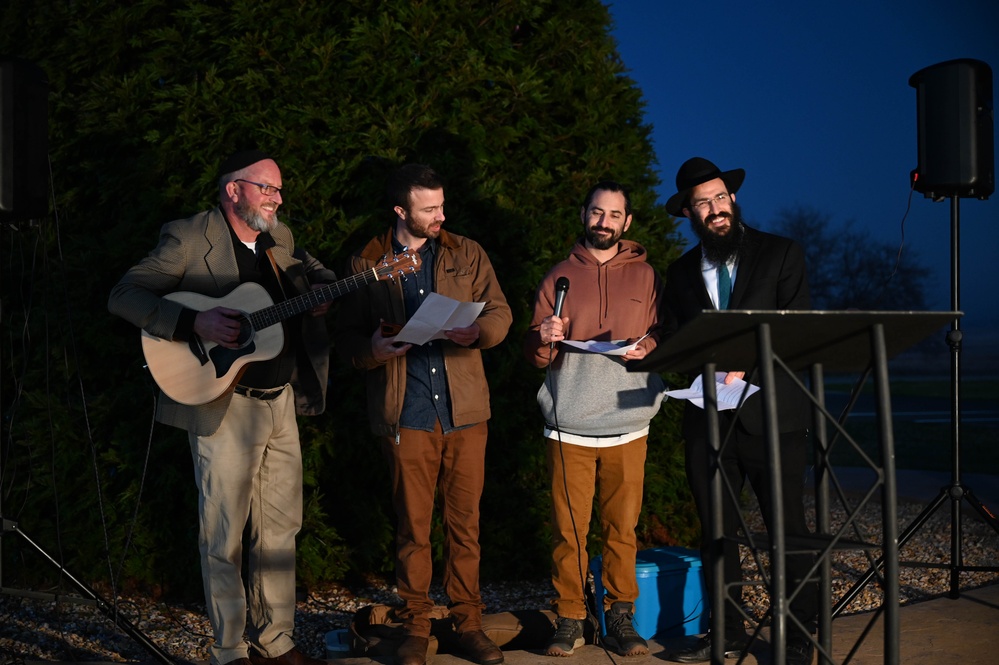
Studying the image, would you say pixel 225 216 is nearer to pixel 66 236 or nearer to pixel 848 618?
pixel 66 236

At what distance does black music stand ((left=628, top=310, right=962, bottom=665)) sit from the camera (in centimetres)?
301

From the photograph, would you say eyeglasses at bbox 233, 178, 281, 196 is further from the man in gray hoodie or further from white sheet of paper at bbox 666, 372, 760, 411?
white sheet of paper at bbox 666, 372, 760, 411

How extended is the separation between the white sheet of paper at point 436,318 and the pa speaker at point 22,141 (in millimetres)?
1870

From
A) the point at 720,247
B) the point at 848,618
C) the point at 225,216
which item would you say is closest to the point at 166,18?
the point at 225,216

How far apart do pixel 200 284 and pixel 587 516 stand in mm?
2078

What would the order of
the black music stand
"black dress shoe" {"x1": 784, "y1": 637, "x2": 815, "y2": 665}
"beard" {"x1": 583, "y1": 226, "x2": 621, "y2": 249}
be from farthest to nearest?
"beard" {"x1": 583, "y1": 226, "x2": 621, "y2": 249}
"black dress shoe" {"x1": 784, "y1": 637, "x2": 815, "y2": 665}
the black music stand

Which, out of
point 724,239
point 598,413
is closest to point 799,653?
point 598,413

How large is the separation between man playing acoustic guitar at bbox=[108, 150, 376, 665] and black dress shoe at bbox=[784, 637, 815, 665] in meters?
2.06

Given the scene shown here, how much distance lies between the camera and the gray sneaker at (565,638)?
4.76 m

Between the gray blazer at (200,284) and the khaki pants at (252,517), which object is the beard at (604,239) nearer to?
the gray blazer at (200,284)

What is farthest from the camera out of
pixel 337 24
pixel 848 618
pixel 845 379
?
pixel 845 379

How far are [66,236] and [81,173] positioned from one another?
15.2 inches

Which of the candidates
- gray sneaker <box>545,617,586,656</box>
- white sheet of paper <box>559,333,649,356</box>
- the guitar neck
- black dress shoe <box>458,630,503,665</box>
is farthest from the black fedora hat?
black dress shoe <box>458,630,503,665</box>

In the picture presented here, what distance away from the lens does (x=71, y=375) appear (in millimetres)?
6117
